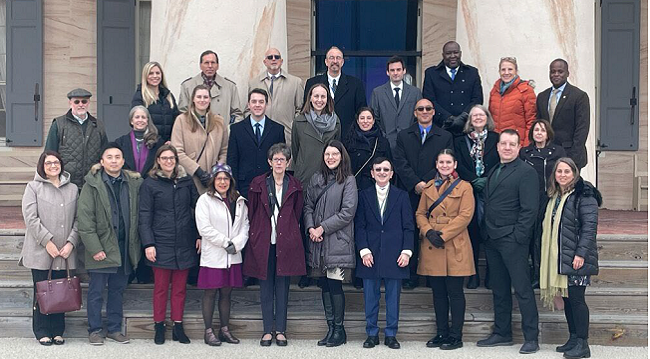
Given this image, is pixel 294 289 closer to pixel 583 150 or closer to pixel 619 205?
pixel 583 150

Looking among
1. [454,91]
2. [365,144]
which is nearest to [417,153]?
[365,144]

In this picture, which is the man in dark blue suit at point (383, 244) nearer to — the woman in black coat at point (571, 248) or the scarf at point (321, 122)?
the scarf at point (321, 122)

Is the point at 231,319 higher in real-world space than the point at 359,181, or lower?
lower

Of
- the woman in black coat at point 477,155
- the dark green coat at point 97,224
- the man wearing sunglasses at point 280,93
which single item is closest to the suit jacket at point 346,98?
the man wearing sunglasses at point 280,93

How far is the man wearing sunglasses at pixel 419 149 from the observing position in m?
8.35

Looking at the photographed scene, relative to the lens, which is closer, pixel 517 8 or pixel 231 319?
pixel 231 319

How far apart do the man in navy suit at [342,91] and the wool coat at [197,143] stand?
91 centimetres

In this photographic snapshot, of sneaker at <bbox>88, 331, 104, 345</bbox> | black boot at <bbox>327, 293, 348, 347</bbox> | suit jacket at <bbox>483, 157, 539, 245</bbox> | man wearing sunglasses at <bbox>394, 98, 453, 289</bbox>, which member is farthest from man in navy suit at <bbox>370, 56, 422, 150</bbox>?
sneaker at <bbox>88, 331, 104, 345</bbox>

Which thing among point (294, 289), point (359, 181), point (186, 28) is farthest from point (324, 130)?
point (186, 28)

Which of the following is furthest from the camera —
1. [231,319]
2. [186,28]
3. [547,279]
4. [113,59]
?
[113,59]

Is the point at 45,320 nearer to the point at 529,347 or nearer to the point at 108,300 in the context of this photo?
the point at 108,300

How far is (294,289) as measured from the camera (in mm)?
8562

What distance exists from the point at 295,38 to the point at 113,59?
244 cm

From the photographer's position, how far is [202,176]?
836 centimetres
